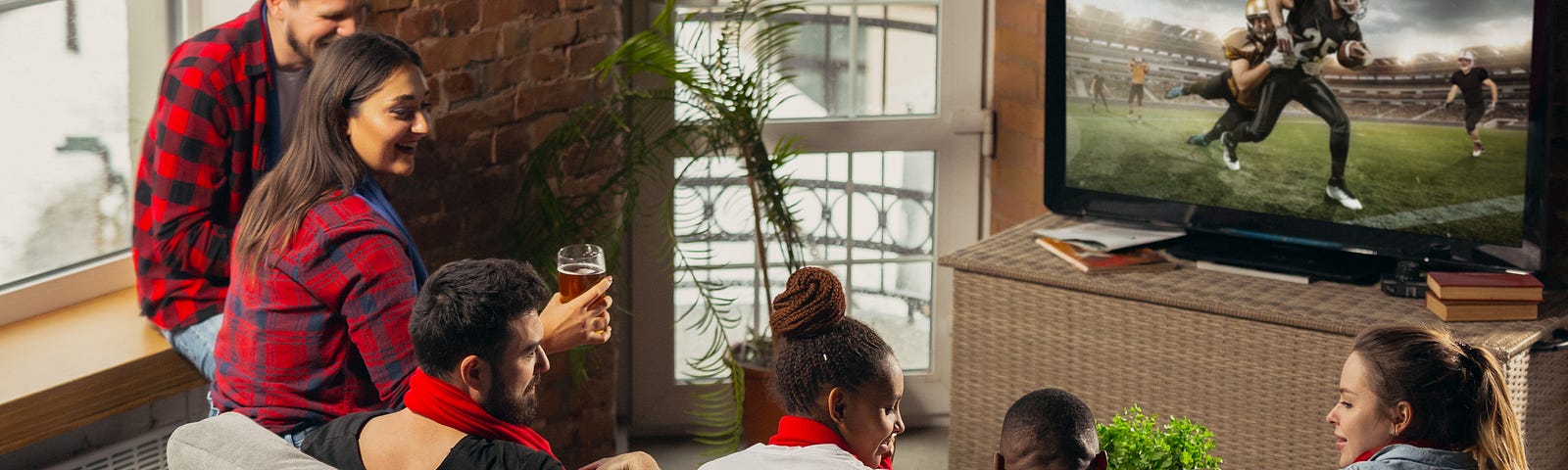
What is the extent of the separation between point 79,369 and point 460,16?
1027 mm

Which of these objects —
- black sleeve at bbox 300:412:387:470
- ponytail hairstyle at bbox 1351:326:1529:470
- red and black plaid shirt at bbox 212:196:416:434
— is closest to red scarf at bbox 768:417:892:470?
black sleeve at bbox 300:412:387:470

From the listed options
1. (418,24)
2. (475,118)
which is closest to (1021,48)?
(475,118)

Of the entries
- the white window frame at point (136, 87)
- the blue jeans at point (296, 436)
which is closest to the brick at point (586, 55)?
the white window frame at point (136, 87)

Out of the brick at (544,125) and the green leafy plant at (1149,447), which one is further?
the brick at (544,125)

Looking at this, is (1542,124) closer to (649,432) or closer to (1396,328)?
(1396,328)

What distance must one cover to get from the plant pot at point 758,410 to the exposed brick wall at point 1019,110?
31.2 inches

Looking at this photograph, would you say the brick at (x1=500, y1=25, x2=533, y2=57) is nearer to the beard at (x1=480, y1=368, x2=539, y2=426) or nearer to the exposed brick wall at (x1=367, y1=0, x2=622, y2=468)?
the exposed brick wall at (x1=367, y1=0, x2=622, y2=468)

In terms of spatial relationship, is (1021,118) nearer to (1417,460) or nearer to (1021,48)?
(1021,48)

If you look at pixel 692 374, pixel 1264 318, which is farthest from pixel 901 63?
pixel 1264 318

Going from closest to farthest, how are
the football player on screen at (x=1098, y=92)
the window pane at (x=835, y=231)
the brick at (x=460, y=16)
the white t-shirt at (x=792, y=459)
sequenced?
1. the white t-shirt at (x=792, y=459)
2. the brick at (x=460, y=16)
3. the football player on screen at (x=1098, y=92)
4. the window pane at (x=835, y=231)

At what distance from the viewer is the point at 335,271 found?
87.7 inches

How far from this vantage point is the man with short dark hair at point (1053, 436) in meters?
1.88

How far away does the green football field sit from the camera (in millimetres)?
3029

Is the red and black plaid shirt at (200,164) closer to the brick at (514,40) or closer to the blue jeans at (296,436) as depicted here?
the blue jeans at (296,436)
